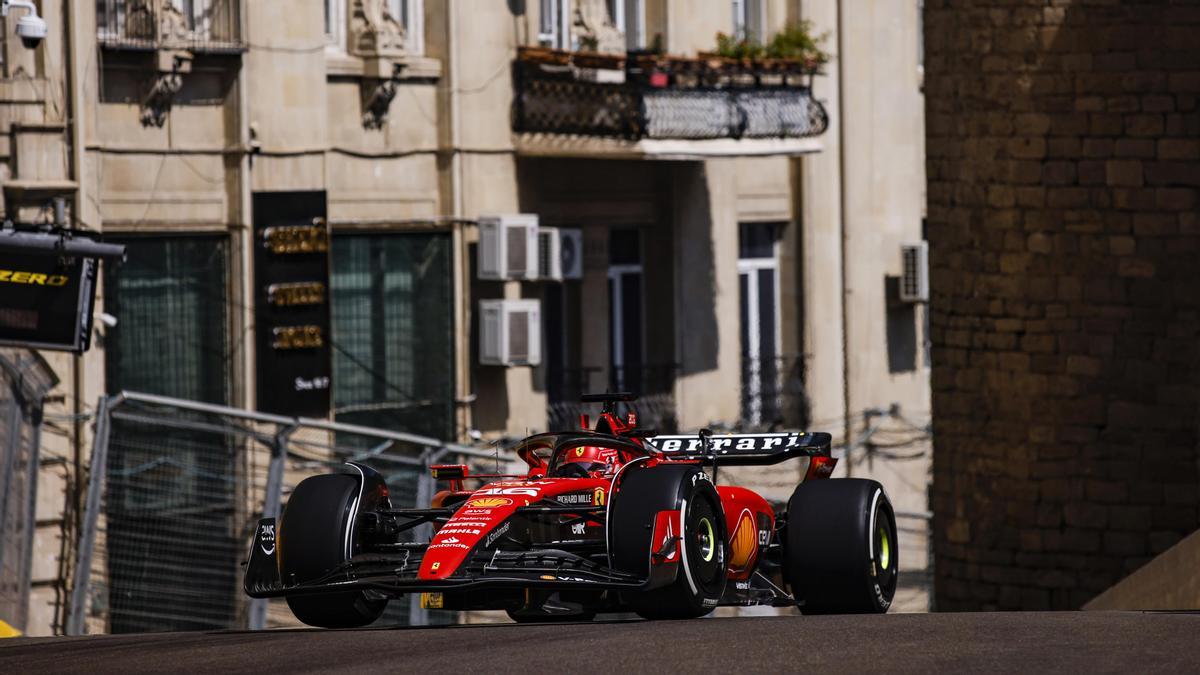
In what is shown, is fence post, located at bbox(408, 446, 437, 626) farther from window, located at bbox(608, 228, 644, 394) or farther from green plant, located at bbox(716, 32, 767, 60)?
green plant, located at bbox(716, 32, 767, 60)

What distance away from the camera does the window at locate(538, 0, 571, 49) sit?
26.6m

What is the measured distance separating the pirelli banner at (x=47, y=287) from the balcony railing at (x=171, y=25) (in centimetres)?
427

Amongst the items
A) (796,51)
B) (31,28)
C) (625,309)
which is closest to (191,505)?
(31,28)

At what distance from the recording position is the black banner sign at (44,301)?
18422mm

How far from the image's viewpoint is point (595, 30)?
87.8 feet

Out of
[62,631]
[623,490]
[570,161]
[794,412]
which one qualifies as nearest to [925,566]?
[794,412]

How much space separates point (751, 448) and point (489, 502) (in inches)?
80.5

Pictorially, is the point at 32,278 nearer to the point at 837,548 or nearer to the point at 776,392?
the point at 837,548

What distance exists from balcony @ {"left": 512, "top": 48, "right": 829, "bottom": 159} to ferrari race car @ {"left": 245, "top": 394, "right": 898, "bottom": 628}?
1364 centimetres

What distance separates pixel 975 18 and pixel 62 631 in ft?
31.0

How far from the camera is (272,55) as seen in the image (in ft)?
76.9

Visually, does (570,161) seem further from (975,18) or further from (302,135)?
(975,18)

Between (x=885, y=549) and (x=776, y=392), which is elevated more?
(x=885, y=549)

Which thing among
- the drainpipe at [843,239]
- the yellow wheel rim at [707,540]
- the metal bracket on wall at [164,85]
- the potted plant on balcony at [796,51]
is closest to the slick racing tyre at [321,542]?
the yellow wheel rim at [707,540]
